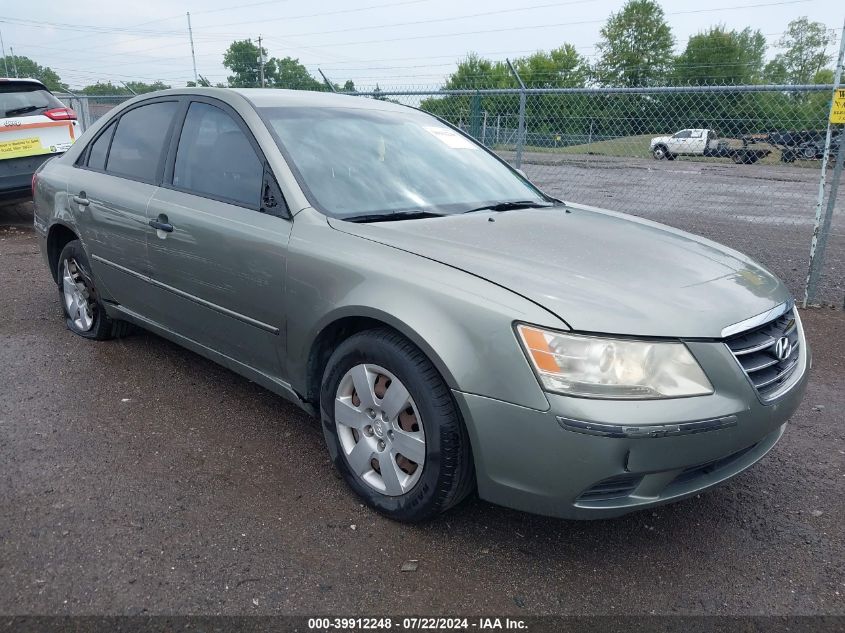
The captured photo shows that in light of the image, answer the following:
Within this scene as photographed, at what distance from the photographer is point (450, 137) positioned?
385cm

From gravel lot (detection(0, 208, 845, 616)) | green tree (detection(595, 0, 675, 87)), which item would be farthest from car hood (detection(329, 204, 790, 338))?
green tree (detection(595, 0, 675, 87))

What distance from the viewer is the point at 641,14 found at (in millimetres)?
67562

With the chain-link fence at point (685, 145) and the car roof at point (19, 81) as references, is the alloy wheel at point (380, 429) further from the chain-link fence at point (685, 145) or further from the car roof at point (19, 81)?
the car roof at point (19, 81)

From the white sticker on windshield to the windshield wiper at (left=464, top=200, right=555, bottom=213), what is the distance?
1.76ft

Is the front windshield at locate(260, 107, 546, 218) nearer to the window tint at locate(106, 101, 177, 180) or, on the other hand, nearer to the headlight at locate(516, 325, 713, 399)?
the window tint at locate(106, 101, 177, 180)

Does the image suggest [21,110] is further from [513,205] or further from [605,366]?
[605,366]

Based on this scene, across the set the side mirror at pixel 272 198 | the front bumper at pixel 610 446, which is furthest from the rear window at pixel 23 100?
the front bumper at pixel 610 446

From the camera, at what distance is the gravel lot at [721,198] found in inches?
325

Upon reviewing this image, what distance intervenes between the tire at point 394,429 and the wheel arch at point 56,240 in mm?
2682

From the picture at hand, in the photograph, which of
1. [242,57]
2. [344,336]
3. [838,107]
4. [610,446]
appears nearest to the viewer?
[610,446]

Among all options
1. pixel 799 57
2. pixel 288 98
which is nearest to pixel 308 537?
pixel 288 98

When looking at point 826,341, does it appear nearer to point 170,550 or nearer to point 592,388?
point 592,388

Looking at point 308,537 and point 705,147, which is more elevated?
point 705,147

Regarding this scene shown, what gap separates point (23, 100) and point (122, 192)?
18.8 feet
